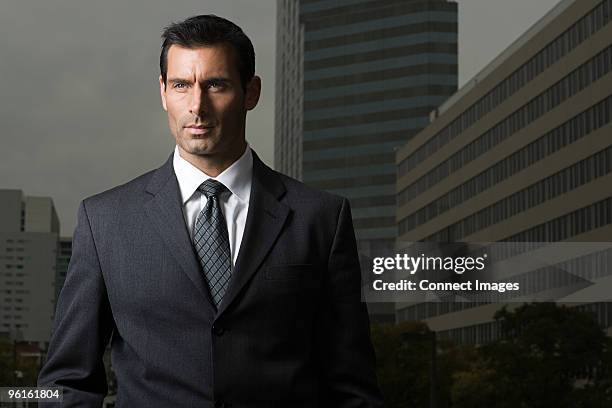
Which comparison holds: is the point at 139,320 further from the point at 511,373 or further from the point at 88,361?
the point at 511,373

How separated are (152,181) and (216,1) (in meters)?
7.27

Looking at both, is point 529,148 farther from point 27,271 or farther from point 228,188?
point 228,188

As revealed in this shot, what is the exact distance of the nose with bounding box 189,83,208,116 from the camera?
1.55 meters

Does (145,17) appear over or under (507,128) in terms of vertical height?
over

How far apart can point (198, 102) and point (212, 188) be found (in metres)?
0.13

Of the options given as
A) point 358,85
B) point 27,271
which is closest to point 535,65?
point 358,85

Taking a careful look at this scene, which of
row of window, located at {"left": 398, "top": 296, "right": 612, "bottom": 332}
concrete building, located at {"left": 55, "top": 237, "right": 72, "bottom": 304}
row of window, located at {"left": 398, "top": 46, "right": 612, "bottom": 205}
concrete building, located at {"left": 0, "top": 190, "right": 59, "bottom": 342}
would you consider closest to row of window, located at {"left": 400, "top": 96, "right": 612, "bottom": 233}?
row of window, located at {"left": 398, "top": 46, "right": 612, "bottom": 205}

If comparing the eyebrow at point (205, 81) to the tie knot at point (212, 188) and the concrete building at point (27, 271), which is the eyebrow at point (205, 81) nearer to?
the tie knot at point (212, 188)

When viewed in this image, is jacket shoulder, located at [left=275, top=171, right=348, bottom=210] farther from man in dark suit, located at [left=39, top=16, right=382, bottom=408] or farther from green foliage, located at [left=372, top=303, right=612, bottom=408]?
green foliage, located at [left=372, top=303, right=612, bottom=408]

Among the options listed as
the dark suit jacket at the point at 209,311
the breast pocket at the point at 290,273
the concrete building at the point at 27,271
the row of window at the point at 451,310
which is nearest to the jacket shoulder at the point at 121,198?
the dark suit jacket at the point at 209,311

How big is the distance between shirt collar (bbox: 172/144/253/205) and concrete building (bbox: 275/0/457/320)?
21.5 feet

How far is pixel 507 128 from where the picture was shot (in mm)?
8875

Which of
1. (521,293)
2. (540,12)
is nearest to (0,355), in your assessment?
(521,293)

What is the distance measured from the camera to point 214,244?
158 cm
